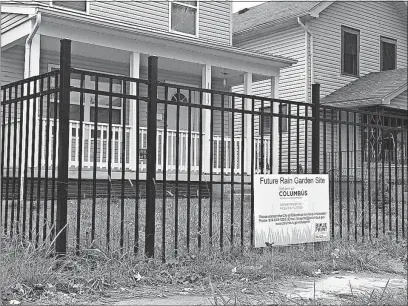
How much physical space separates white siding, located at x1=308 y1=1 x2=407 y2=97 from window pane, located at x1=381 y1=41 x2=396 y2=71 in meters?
0.34

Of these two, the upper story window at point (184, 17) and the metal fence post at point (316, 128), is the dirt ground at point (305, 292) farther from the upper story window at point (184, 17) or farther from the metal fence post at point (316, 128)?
the upper story window at point (184, 17)

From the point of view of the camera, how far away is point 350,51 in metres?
22.8

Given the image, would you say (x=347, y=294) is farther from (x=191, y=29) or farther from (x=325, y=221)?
(x=191, y=29)

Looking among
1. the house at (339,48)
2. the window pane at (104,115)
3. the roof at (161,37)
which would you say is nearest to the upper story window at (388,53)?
the house at (339,48)

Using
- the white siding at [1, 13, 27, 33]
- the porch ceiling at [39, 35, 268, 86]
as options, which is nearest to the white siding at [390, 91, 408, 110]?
the porch ceiling at [39, 35, 268, 86]

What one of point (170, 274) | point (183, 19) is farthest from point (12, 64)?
point (170, 274)

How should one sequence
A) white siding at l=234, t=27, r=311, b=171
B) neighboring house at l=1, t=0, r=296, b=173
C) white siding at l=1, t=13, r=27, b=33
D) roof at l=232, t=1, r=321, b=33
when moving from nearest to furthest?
neighboring house at l=1, t=0, r=296, b=173 → white siding at l=1, t=13, r=27, b=33 → white siding at l=234, t=27, r=311, b=171 → roof at l=232, t=1, r=321, b=33

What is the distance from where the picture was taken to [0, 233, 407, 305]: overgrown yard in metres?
4.51

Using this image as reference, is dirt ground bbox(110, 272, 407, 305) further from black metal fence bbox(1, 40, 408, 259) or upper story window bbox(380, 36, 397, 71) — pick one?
upper story window bbox(380, 36, 397, 71)

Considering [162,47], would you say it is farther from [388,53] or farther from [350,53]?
[388,53]

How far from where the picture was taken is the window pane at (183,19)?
61.6ft

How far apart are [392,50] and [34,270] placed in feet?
75.1

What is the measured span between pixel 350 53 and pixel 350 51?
0.27 ft

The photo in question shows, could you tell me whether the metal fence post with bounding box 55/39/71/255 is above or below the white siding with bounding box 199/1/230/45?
below
